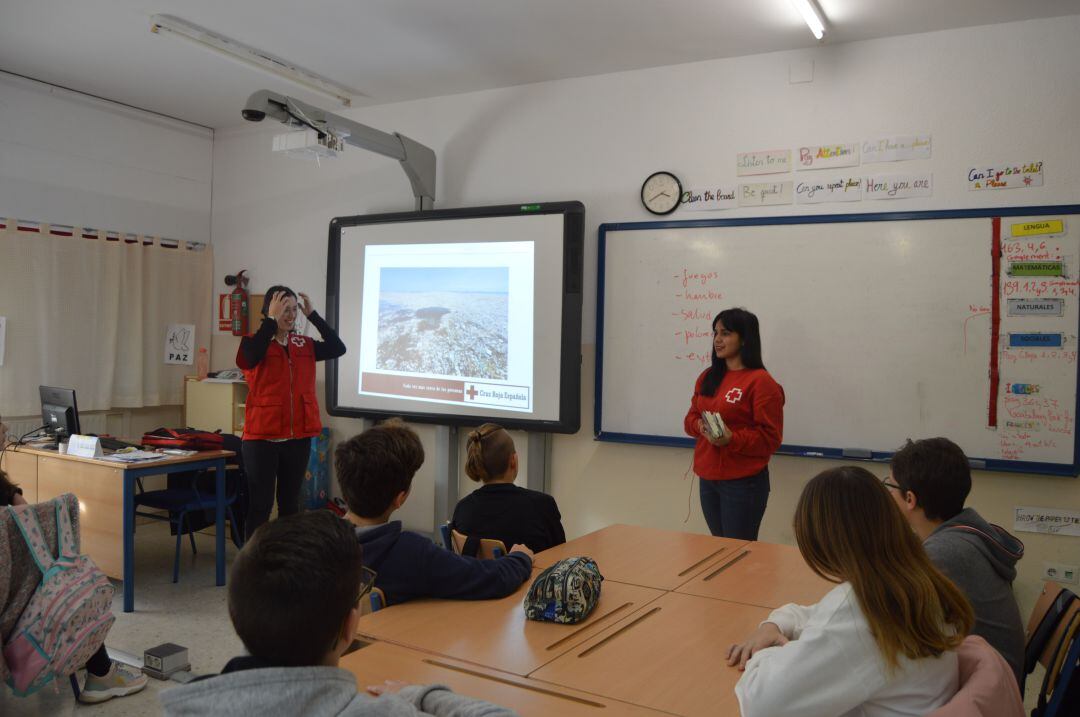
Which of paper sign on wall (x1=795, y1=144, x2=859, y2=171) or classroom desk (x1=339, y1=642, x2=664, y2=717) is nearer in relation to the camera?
classroom desk (x1=339, y1=642, x2=664, y2=717)

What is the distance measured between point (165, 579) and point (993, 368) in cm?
448

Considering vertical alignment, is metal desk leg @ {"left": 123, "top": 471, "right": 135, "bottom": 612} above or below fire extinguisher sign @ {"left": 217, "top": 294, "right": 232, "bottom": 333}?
below

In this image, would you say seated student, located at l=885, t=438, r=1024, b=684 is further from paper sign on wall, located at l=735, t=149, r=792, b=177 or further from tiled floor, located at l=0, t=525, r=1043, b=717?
paper sign on wall, located at l=735, t=149, r=792, b=177

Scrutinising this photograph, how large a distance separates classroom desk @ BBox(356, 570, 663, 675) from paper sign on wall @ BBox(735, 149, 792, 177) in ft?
8.90

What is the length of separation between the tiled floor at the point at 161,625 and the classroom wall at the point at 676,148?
53.4 inches

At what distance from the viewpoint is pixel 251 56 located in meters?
4.46

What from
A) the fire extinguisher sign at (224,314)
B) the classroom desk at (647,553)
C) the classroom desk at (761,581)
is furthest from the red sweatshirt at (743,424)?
the fire extinguisher sign at (224,314)

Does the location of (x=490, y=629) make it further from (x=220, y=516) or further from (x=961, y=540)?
(x=220, y=516)

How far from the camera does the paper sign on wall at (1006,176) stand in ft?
11.9

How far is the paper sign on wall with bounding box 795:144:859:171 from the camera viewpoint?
3986mm

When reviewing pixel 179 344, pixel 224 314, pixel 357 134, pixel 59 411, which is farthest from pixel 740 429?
pixel 179 344

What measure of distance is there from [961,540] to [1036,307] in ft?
7.59

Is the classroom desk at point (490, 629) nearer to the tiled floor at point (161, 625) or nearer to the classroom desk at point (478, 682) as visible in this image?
the classroom desk at point (478, 682)

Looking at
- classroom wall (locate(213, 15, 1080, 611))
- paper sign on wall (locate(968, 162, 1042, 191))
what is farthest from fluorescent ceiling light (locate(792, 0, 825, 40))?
paper sign on wall (locate(968, 162, 1042, 191))
